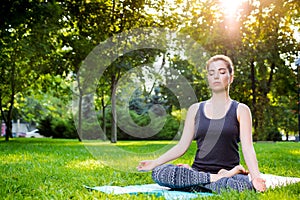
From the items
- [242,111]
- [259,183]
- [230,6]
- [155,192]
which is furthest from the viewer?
[230,6]

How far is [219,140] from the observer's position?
3.71 metres

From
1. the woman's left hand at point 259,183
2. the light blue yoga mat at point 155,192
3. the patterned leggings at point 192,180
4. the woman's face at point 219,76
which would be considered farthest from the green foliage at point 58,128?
the woman's left hand at point 259,183

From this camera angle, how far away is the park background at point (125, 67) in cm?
552

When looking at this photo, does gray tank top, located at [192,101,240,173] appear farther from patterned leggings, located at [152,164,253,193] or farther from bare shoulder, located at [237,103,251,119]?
patterned leggings, located at [152,164,253,193]

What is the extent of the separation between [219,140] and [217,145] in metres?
0.05

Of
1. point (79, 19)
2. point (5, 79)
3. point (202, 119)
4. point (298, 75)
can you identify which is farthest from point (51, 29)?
point (298, 75)

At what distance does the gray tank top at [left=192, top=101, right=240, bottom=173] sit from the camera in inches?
146

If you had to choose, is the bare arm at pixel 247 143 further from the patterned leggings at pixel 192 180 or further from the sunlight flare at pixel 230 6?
the sunlight flare at pixel 230 6

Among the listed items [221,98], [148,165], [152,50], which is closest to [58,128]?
[152,50]

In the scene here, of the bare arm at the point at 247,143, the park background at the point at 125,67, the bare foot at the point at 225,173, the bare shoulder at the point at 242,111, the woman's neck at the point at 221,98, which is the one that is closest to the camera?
the bare arm at the point at 247,143

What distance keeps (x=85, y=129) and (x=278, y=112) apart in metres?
13.0

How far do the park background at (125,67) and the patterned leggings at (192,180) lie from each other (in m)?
0.35

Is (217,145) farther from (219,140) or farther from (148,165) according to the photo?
(148,165)

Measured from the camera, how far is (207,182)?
3600 millimetres
